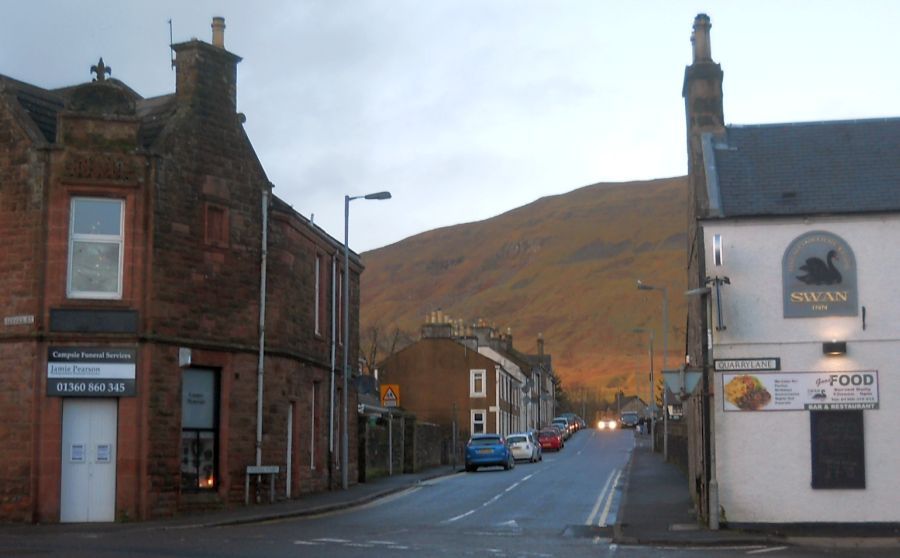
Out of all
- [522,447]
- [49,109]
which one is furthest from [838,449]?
[522,447]

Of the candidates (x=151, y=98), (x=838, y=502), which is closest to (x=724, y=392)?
(x=838, y=502)

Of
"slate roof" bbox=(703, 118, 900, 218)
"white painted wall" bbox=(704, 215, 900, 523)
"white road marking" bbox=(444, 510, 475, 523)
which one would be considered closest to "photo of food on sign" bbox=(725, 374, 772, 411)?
"white painted wall" bbox=(704, 215, 900, 523)

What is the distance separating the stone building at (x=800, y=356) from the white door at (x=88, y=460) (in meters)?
12.0

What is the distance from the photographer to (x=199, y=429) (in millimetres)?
26781

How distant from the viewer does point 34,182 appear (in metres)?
24.9

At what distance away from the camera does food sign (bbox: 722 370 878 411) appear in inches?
878

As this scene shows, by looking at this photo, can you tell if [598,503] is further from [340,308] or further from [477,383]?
[477,383]

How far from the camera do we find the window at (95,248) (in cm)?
2511

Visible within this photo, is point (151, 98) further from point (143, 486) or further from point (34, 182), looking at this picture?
point (143, 486)

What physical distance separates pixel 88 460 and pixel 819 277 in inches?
589

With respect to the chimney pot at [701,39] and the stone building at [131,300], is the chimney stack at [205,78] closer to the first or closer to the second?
the stone building at [131,300]

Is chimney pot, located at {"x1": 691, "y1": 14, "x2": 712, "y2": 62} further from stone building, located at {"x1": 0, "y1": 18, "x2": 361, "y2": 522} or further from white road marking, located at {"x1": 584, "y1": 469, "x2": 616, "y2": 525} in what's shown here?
stone building, located at {"x1": 0, "y1": 18, "x2": 361, "y2": 522}

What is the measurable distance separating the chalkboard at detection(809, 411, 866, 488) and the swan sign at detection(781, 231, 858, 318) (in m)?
1.93

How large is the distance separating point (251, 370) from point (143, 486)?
14.1 feet
